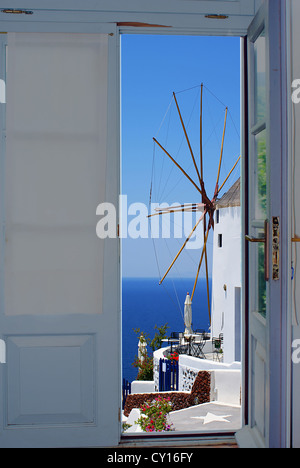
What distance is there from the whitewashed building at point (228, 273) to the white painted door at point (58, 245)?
1224 centimetres

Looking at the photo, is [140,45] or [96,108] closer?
[96,108]

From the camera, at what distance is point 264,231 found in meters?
1.73

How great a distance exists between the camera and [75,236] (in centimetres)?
215

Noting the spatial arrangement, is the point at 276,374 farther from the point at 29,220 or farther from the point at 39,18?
the point at 39,18

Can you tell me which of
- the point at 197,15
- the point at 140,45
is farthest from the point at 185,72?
the point at 197,15

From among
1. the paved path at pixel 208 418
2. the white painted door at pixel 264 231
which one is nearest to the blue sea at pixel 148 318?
the paved path at pixel 208 418

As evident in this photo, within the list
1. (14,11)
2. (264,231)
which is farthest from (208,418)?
(14,11)

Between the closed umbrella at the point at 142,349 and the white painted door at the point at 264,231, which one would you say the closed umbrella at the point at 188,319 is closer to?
the closed umbrella at the point at 142,349

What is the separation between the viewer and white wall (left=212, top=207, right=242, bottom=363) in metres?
14.6

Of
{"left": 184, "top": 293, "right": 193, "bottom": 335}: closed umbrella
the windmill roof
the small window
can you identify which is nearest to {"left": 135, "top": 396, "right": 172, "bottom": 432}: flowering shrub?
{"left": 184, "top": 293, "right": 193, "bottom": 335}: closed umbrella

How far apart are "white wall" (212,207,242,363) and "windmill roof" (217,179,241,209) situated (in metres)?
0.17
